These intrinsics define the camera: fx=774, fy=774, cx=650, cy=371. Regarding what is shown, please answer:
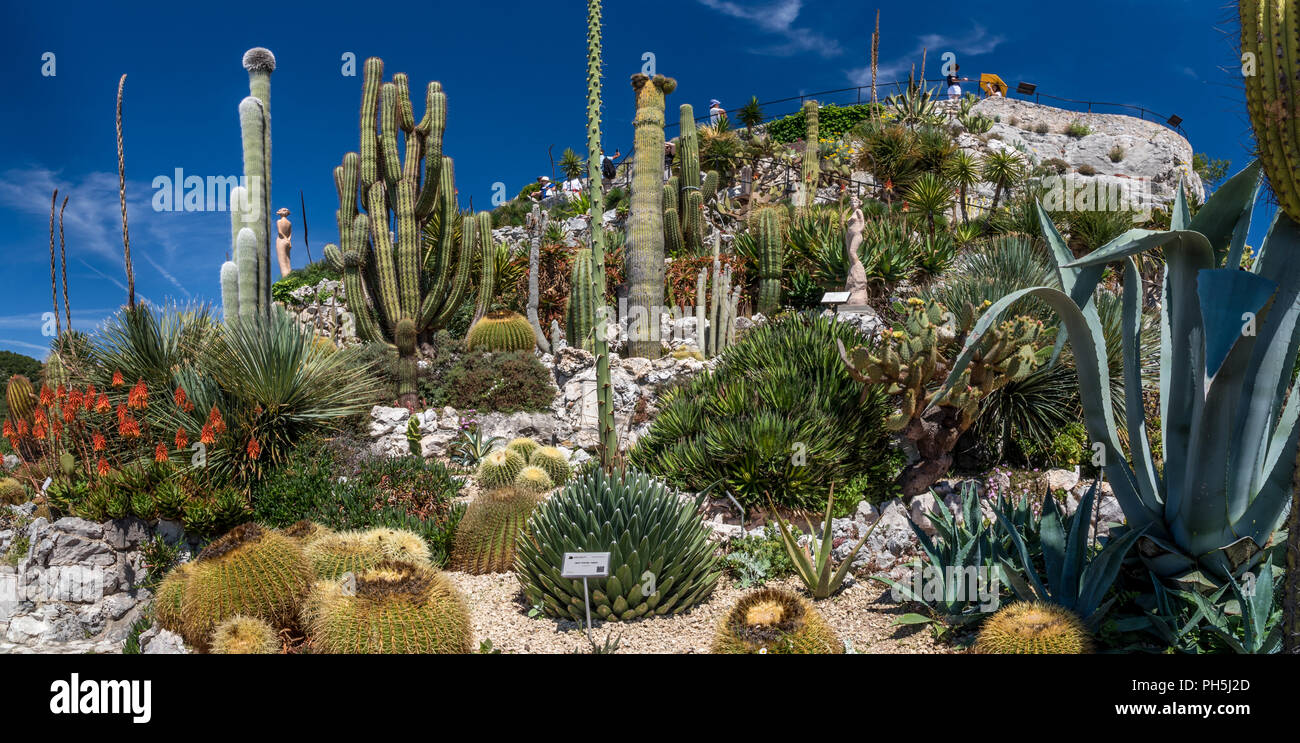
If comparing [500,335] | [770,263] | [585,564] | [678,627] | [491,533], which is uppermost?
[770,263]

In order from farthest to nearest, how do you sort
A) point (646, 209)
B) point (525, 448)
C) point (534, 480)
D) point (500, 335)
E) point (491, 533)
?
point (500, 335) → point (646, 209) → point (525, 448) → point (534, 480) → point (491, 533)

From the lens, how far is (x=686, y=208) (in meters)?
18.4

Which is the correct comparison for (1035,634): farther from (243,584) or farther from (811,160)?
(811,160)

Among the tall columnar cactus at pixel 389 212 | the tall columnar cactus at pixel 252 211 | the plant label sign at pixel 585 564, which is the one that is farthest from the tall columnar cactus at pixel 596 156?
the tall columnar cactus at pixel 389 212

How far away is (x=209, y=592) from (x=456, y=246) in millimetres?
11908

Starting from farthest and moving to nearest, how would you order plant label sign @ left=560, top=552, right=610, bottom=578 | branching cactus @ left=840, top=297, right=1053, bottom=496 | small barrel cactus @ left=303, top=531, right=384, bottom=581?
branching cactus @ left=840, top=297, right=1053, bottom=496, small barrel cactus @ left=303, top=531, right=384, bottom=581, plant label sign @ left=560, top=552, right=610, bottom=578

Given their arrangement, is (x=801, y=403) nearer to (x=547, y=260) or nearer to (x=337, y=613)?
(x=337, y=613)

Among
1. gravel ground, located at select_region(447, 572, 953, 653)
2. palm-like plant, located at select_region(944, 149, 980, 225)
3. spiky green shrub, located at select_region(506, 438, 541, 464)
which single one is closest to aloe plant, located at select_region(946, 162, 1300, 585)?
gravel ground, located at select_region(447, 572, 953, 653)

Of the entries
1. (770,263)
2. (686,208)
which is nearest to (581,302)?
(770,263)

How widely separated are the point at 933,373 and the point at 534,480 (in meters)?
3.88

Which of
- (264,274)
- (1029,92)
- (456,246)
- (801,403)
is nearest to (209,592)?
(801,403)

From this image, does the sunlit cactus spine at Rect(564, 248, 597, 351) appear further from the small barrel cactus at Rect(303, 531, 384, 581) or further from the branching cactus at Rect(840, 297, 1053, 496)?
the small barrel cactus at Rect(303, 531, 384, 581)

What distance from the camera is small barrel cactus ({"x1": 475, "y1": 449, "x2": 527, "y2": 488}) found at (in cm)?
807

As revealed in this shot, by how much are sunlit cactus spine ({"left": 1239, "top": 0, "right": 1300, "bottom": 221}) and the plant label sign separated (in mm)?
3765
